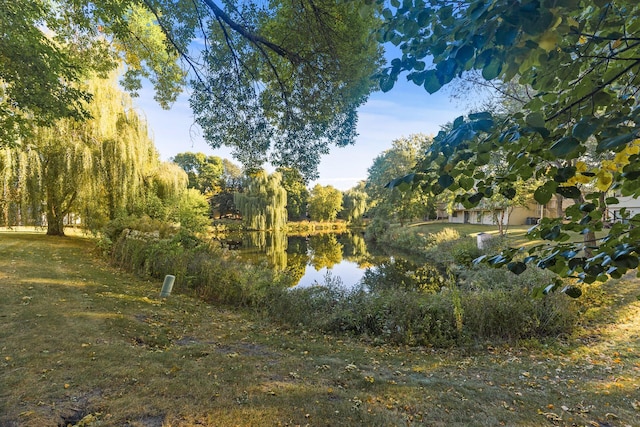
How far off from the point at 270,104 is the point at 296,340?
3.86 meters

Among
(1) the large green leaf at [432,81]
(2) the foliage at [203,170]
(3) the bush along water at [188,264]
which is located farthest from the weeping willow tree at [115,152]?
(2) the foliage at [203,170]

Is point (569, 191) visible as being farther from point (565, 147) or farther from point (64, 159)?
point (64, 159)

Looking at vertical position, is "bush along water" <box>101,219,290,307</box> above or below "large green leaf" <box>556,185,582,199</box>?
below

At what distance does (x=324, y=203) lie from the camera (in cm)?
4347

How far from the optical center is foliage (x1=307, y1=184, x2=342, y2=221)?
143 ft

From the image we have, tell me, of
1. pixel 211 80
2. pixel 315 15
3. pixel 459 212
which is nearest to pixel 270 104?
pixel 211 80

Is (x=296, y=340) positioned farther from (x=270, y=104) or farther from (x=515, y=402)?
(x=270, y=104)

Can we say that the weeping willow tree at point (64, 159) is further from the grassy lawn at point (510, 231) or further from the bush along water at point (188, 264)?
the grassy lawn at point (510, 231)

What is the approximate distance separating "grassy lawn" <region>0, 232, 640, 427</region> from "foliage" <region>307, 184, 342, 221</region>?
37639 mm

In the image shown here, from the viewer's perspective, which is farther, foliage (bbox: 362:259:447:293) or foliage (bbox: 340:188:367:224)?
foliage (bbox: 340:188:367:224)

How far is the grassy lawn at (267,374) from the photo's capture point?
2559 mm

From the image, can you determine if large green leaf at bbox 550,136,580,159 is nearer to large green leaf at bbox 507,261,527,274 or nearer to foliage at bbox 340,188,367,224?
large green leaf at bbox 507,261,527,274

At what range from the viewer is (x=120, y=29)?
4.64 m

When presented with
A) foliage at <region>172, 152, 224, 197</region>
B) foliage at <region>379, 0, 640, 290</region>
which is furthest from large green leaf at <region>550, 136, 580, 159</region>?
foliage at <region>172, 152, 224, 197</region>
